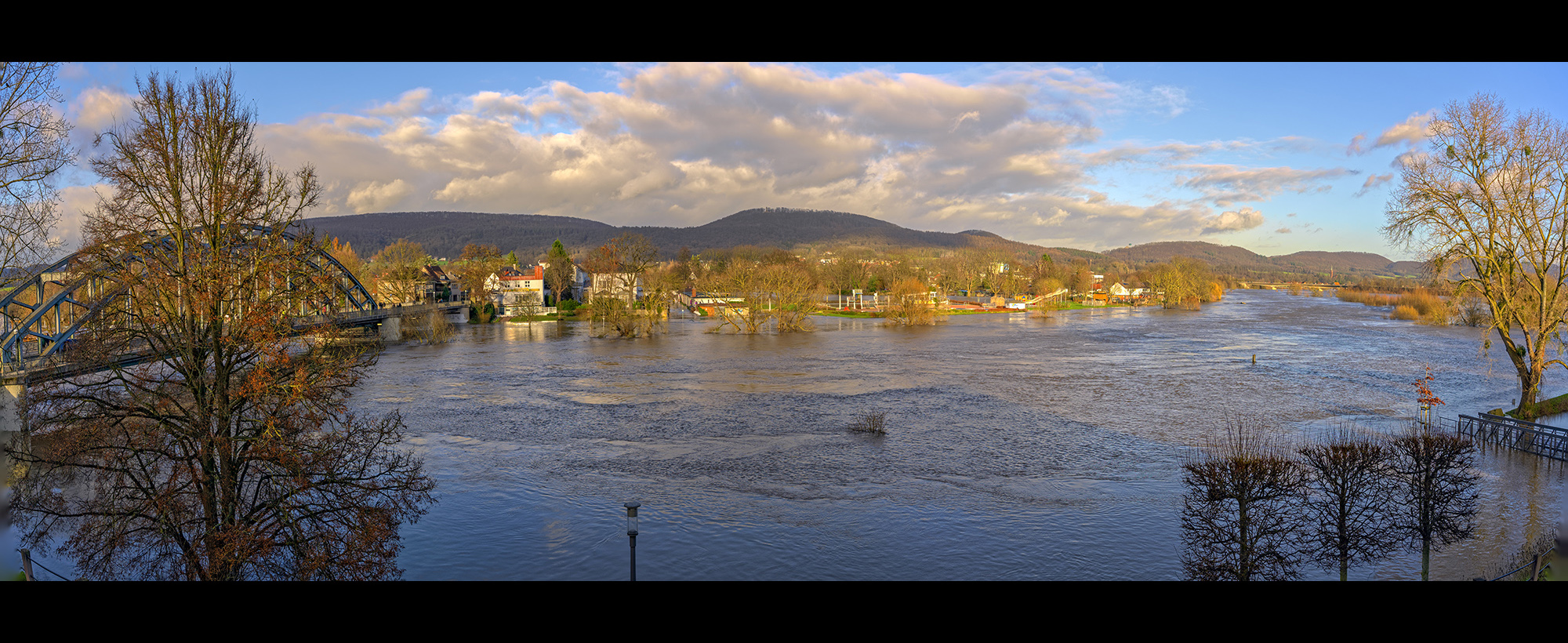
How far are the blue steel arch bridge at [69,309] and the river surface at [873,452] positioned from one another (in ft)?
13.7

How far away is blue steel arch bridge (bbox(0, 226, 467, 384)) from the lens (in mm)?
10195

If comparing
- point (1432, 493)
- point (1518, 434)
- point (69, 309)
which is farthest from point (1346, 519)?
point (69, 309)

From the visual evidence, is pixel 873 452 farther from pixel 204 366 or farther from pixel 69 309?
pixel 69 309

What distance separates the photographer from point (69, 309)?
100 ft

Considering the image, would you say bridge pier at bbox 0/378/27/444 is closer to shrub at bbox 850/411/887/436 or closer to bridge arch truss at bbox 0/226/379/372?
bridge arch truss at bbox 0/226/379/372

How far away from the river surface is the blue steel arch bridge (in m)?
4.16

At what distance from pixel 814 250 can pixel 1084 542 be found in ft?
522

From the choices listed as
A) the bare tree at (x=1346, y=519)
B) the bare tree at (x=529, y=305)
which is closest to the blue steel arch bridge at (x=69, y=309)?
the bare tree at (x=529, y=305)

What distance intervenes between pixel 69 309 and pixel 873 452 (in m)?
31.9

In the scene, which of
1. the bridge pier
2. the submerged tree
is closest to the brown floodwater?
the submerged tree

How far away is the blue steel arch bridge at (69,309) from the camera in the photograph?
1020cm

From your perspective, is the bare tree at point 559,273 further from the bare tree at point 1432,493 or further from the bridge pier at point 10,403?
the bare tree at point 1432,493

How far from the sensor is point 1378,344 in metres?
41.0
